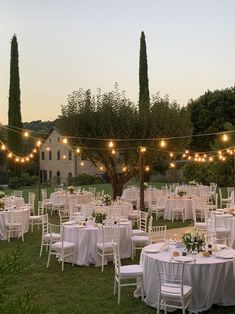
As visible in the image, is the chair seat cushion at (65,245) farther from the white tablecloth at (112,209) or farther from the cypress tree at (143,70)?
the cypress tree at (143,70)

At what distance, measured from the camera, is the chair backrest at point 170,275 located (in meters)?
6.15

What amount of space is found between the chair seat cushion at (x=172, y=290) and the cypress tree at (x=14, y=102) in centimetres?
2723

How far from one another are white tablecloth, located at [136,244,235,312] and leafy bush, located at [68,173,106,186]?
27.9m

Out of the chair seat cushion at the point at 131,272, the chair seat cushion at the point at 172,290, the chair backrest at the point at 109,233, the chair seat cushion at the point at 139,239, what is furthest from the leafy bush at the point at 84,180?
the chair seat cushion at the point at 172,290

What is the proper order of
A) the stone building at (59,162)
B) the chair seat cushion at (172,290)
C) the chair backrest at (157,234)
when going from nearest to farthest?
1. the chair seat cushion at (172,290)
2. the chair backrest at (157,234)
3. the stone building at (59,162)

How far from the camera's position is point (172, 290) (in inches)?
243

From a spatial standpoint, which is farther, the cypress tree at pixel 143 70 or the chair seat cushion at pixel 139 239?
the cypress tree at pixel 143 70

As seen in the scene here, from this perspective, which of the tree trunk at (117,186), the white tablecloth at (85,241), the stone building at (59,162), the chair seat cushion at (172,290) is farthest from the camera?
the stone building at (59,162)

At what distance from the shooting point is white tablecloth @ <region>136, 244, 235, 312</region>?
6633mm

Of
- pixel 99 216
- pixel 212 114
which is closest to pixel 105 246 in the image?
pixel 99 216

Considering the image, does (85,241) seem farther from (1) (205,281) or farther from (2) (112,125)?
(2) (112,125)

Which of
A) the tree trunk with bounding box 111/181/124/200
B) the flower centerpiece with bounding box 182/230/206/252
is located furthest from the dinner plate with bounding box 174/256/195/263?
the tree trunk with bounding box 111/181/124/200

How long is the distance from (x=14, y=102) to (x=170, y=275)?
28061 mm

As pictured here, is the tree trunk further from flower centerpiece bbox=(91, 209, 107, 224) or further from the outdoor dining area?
flower centerpiece bbox=(91, 209, 107, 224)
